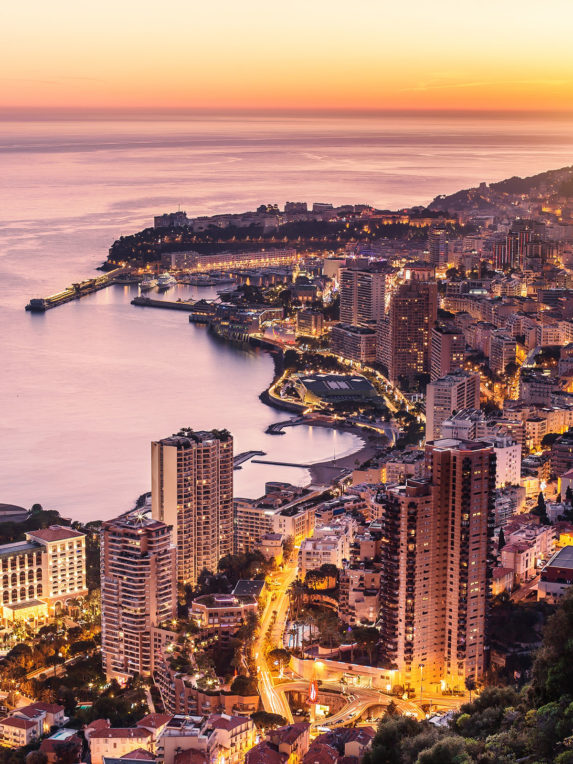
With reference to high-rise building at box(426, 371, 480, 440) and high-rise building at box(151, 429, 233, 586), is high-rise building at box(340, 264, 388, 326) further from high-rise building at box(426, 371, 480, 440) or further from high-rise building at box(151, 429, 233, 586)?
high-rise building at box(151, 429, 233, 586)

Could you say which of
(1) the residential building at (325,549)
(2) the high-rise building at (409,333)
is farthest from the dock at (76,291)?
(1) the residential building at (325,549)

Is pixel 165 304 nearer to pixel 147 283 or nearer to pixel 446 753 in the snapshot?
pixel 147 283

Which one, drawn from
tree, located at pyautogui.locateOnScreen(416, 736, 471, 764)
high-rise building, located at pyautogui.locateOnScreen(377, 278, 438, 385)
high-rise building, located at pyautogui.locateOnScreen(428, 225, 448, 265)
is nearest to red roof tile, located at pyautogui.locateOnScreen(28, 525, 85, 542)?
tree, located at pyautogui.locateOnScreen(416, 736, 471, 764)

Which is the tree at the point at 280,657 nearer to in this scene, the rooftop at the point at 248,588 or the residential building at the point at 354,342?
the rooftop at the point at 248,588

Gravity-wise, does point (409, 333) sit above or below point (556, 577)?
above

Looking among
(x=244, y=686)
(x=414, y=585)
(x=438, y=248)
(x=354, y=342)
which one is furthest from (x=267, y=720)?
(x=438, y=248)
